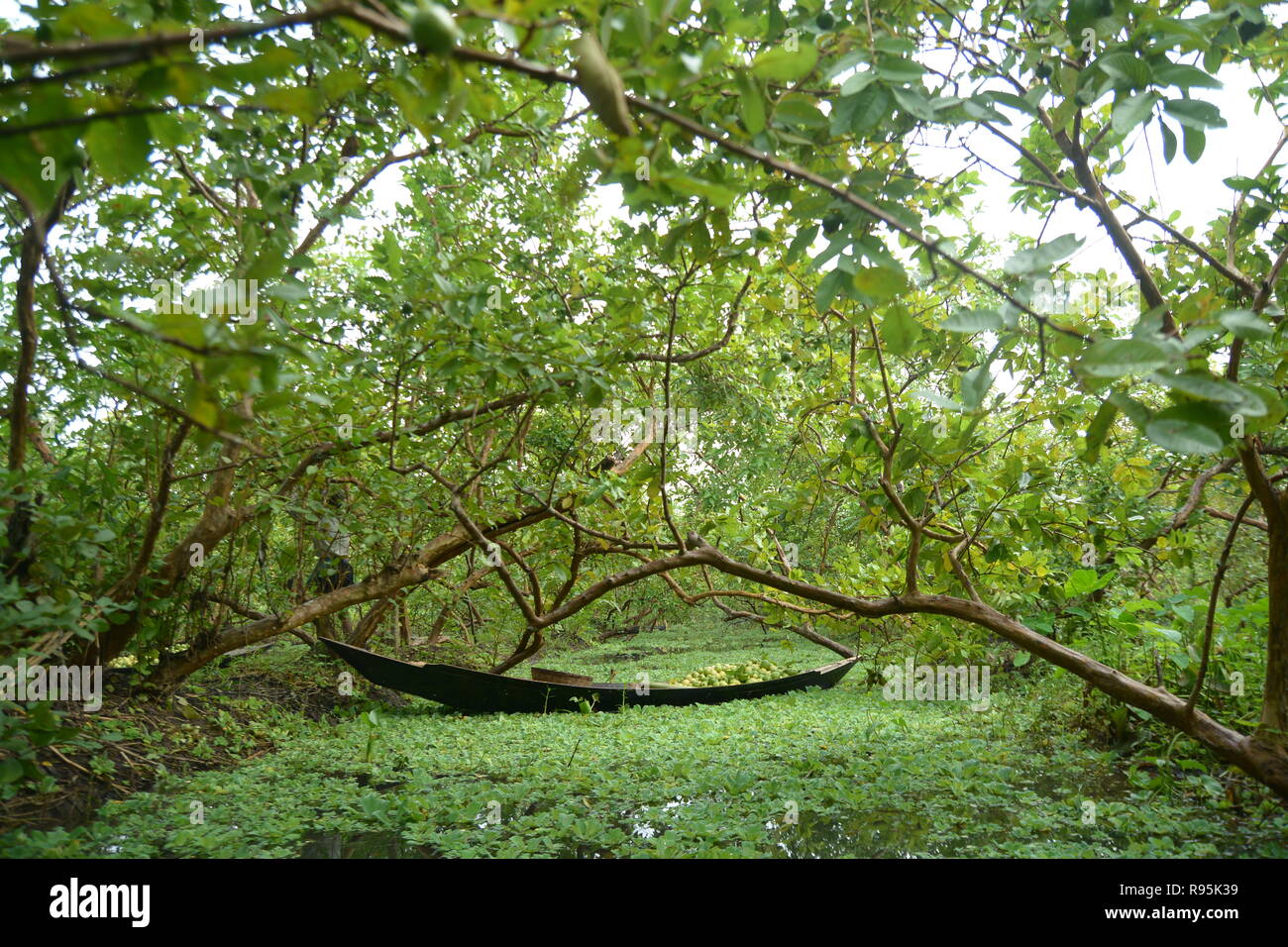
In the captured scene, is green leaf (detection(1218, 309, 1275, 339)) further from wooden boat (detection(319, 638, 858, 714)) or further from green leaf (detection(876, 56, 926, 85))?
wooden boat (detection(319, 638, 858, 714))

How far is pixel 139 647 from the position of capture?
3.53 meters

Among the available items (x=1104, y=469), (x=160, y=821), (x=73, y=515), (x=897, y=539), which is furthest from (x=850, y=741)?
(x=73, y=515)

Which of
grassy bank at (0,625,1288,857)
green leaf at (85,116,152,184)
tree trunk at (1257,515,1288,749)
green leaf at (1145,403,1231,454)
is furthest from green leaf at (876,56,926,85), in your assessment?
grassy bank at (0,625,1288,857)

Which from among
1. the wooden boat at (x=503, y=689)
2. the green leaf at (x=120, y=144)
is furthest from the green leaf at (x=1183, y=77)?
the wooden boat at (x=503, y=689)

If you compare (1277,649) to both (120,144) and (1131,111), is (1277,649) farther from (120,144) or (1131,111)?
(120,144)

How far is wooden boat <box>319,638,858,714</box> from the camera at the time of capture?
446 cm

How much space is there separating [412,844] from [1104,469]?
3.78 meters

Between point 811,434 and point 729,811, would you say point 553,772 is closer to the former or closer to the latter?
point 729,811

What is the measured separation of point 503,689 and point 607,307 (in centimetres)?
256

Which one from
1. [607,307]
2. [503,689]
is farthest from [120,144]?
[503,689]

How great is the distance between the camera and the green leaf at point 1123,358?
0.84 meters

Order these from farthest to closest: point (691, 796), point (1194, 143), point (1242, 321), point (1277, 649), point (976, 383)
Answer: point (691, 796) → point (1277, 649) → point (1194, 143) → point (976, 383) → point (1242, 321)

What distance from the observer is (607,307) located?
3.12 m

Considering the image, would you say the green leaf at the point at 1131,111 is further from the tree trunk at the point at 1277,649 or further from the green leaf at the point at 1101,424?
the tree trunk at the point at 1277,649
